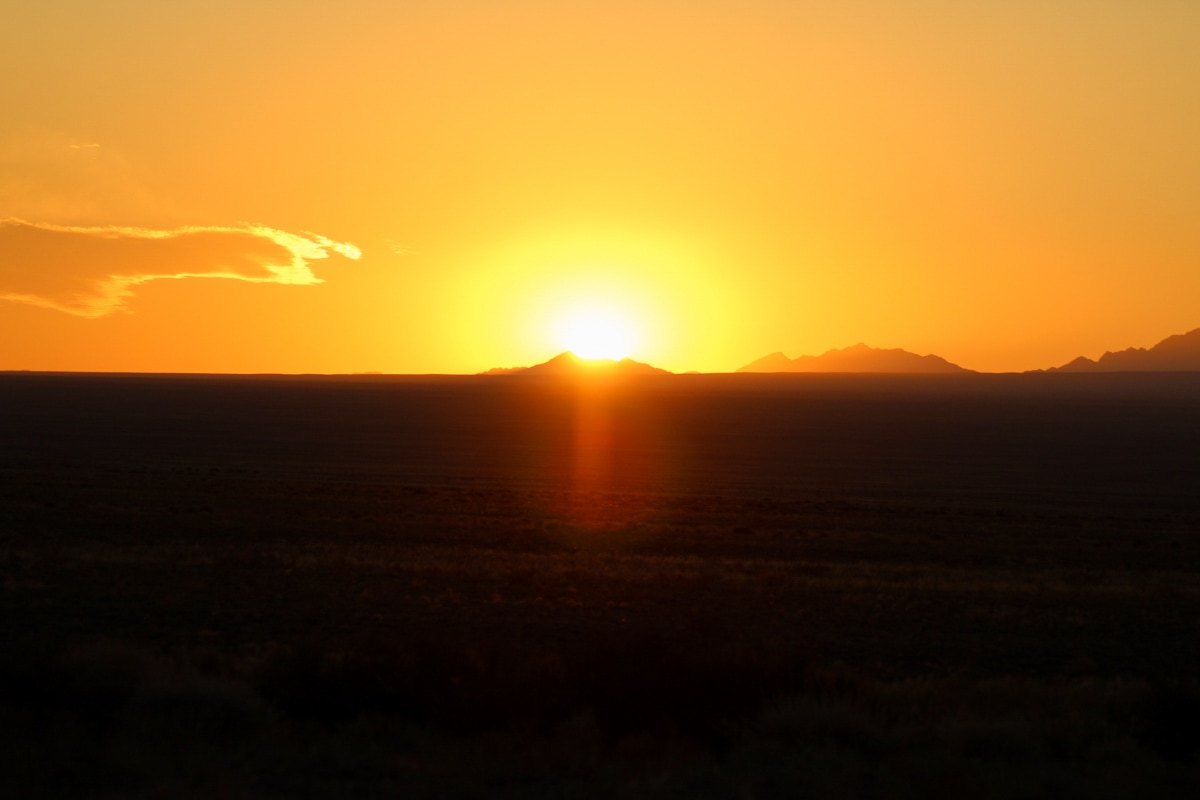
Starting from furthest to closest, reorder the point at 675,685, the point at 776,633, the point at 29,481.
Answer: the point at 29,481 → the point at 776,633 → the point at 675,685

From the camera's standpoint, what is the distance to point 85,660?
448 inches

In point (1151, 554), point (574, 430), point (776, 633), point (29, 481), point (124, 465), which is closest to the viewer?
point (776, 633)

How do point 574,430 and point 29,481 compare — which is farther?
point 574,430

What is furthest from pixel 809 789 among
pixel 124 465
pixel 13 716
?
pixel 124 465

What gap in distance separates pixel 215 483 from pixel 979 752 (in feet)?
107

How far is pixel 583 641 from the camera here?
14609 mm

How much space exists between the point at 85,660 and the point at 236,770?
3.49 meters

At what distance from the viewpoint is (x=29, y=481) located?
37.6m

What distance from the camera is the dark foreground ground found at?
9055mm

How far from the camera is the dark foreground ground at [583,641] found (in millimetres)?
9055

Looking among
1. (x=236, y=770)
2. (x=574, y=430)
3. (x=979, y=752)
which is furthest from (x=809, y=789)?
(x=574, y=430)

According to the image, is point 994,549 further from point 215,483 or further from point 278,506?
point 215,483

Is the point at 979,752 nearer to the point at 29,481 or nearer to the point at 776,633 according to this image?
the point at 776,633

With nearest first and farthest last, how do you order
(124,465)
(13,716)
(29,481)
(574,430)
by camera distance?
(13,716), (29,481), (124,465), (574,430)
